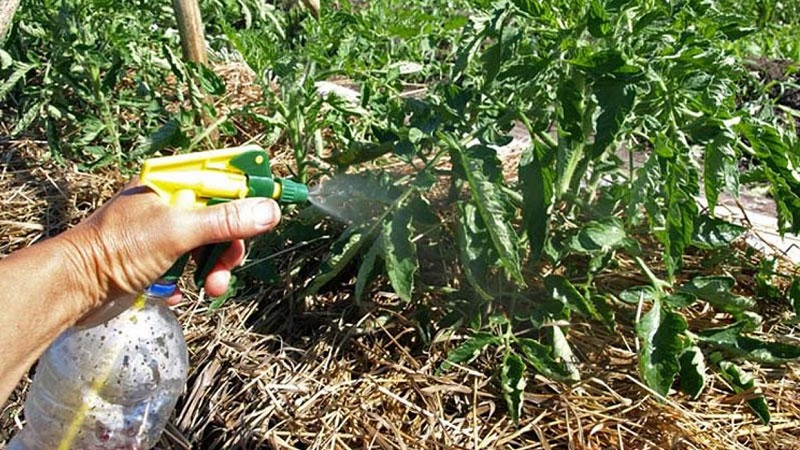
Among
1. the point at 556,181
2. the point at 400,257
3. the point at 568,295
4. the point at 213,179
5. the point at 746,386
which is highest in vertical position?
the point at 213,179

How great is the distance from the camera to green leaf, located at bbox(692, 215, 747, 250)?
2.06 metres

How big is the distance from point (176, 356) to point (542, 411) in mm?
763

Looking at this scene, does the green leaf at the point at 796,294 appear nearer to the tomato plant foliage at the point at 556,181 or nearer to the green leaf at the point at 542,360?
the tomato plant foliage at the point at 556,181

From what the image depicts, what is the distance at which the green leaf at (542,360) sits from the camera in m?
1.98

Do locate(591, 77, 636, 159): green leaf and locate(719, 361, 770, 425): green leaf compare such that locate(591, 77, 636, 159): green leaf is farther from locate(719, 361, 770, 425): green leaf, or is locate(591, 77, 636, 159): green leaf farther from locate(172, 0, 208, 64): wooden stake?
locate(172, 0, 208, 64): wooden stake

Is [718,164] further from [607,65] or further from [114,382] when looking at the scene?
[114,382]

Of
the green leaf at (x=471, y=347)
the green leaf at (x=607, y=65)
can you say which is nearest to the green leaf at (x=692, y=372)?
the green leaf at (x=471, y=347)

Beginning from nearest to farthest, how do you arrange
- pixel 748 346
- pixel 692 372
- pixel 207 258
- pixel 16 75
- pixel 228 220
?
pixel 228 220, pixel 207 258, pixel 692 372, pixel 748 346, pixel 16 75

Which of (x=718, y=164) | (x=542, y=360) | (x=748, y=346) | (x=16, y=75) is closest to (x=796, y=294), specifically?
(x=748, y=346)

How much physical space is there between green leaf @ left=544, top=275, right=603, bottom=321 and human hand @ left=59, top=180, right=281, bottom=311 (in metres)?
0.70

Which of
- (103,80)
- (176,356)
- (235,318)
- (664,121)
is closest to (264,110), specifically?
(103,80)

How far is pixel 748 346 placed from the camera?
205 centimetres

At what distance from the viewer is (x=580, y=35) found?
1.86 meters

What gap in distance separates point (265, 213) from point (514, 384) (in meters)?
0.70
